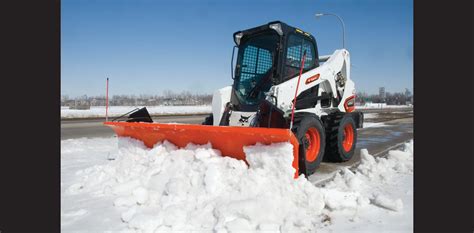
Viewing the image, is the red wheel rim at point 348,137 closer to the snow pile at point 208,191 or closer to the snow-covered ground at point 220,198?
the snow-covered ground at point 220,198

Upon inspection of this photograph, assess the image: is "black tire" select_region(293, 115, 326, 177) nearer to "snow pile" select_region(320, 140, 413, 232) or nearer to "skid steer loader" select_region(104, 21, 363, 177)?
"skid steer loader" select_region(104, 21, 363, 177)

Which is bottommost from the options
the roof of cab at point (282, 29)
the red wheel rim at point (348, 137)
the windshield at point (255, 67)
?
the red wheel rim at point (348, 137)

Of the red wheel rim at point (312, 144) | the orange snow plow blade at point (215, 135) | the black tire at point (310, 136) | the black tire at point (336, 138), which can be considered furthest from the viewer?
the black tire at point (336, 138)

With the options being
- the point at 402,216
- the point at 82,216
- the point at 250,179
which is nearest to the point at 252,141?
the point at 250,179

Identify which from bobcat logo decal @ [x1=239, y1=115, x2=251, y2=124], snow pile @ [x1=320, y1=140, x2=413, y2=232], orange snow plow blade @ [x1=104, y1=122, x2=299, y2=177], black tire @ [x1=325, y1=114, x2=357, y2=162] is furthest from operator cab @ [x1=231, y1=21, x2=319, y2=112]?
snow pile @ [x1=320, y1=140, x2=413, y2=232]

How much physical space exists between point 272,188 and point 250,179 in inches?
10.8

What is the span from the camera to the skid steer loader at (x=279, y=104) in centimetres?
439

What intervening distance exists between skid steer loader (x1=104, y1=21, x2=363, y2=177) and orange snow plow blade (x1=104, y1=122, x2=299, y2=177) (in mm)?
13

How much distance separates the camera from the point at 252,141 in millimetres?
3959

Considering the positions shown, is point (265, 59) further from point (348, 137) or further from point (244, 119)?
point (348, 137)

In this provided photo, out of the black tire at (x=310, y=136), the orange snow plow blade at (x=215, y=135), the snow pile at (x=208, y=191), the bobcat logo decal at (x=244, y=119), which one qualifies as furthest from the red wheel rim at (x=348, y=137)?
the snow pile at (x=208, y=191)

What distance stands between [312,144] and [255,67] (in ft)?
6.12

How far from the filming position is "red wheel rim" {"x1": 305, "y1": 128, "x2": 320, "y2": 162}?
201 inches

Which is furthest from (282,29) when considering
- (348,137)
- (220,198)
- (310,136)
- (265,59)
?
(220,198)
